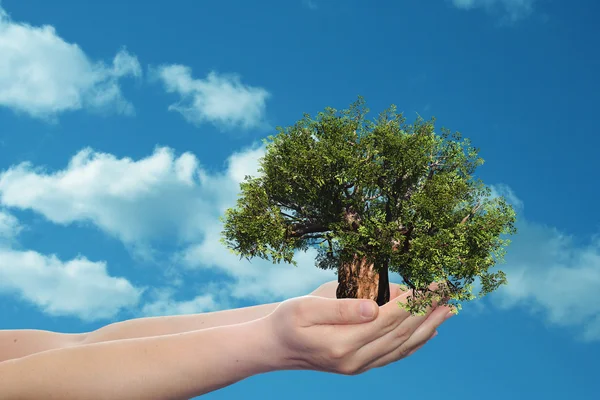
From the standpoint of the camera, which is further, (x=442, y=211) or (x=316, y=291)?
(x=316, y=291)

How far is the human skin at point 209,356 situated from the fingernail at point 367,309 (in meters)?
0.02

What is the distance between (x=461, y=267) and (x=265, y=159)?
10.9 feet

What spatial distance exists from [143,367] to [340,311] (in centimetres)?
254

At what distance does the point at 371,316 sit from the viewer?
7797mm

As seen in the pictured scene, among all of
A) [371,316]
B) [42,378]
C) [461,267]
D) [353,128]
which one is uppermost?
[353,128]

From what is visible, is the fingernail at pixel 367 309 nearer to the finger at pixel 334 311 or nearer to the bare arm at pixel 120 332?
the finger at pixel 334 311

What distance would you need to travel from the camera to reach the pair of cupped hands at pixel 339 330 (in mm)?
7727

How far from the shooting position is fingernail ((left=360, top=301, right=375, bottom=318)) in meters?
7.72

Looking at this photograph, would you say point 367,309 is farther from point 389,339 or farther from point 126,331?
point 126,331

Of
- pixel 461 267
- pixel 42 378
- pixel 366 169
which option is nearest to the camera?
pixel 42 378

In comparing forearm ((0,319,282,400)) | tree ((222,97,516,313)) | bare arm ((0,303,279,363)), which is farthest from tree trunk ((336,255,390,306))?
bare arm ((0,303,279,363))

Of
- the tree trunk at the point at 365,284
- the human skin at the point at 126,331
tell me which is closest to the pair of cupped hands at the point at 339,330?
the tree trunk at the point at 365,284

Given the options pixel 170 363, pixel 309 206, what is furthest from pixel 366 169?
pixel 170 363

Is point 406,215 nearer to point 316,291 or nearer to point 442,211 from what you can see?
point 442,211
